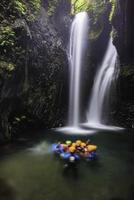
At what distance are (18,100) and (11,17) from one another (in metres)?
3.71

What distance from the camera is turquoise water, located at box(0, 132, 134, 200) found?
788cm

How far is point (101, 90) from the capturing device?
718 inches

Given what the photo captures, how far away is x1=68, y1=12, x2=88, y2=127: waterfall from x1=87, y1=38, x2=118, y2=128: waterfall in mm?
1065

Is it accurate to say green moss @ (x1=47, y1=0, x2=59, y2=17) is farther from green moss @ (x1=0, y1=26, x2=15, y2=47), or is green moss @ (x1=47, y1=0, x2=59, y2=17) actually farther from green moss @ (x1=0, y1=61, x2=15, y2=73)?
green moss @ (x1=0, y1=61, x2=15, y2=73)

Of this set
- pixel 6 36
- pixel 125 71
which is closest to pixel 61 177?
pixel 6 36

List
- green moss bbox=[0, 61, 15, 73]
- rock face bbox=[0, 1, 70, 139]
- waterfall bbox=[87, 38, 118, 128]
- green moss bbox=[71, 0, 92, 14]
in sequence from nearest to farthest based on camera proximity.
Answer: green moss bbox=[0, 61, 15, 73] → rock face bbox=[0, 1, 70, 139] → waterfall bbox=[87, 38, 118, 128] → green moss bbox=[71, 0, 92, 14]

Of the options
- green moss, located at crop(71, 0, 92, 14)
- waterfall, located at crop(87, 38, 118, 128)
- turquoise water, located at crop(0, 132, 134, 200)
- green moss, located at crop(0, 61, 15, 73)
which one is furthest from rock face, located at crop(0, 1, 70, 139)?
green moss, located at crop(71, 0, 92, 14)

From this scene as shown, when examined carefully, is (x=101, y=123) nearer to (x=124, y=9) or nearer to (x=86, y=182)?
(x=124, y=9)

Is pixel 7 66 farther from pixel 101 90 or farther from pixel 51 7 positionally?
pixel 101 90

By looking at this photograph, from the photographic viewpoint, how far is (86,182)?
8.79 meters

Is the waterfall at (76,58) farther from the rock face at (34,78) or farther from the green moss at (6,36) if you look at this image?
the green moss at (6,36)

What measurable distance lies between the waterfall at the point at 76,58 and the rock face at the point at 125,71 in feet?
8.31

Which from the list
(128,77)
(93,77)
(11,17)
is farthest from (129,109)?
(11,17)

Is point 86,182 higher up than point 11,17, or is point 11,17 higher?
point 11,17
